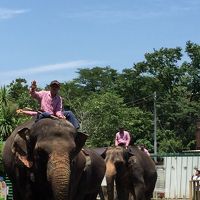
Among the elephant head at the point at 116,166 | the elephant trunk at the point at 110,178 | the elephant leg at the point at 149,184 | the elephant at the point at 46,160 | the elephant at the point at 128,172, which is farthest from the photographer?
the elephant leg at the point at 149,184

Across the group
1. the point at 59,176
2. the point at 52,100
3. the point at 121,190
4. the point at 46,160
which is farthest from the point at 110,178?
the point at 59,176

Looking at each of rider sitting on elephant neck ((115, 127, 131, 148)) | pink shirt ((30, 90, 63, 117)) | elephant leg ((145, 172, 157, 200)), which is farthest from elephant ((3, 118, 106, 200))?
elephant leg ((145, 172, 157, 200))

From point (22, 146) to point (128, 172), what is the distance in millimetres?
8129

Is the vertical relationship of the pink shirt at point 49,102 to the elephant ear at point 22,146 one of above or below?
above

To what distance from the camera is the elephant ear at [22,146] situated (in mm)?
9773

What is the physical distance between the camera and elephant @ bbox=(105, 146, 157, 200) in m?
17.0

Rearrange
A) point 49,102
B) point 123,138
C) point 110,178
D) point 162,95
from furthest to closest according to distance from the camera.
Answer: point 162,95
point 123,138
point 110,178
point 49,102

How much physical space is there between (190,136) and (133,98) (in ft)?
27.2

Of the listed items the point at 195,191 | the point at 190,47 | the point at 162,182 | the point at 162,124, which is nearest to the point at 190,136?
the point at 162,124

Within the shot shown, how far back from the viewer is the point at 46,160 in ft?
30.4

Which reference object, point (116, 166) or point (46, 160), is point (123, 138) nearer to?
point (116, 166)

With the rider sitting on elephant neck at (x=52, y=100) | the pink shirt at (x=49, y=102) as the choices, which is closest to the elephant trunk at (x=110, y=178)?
the rider sitting on elephant neck at (x=52, y=100)

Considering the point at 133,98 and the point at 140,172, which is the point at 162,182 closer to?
the point at 140,172

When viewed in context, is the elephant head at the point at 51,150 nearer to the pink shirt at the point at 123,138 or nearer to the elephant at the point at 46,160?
the elephant at the point at 46,160
